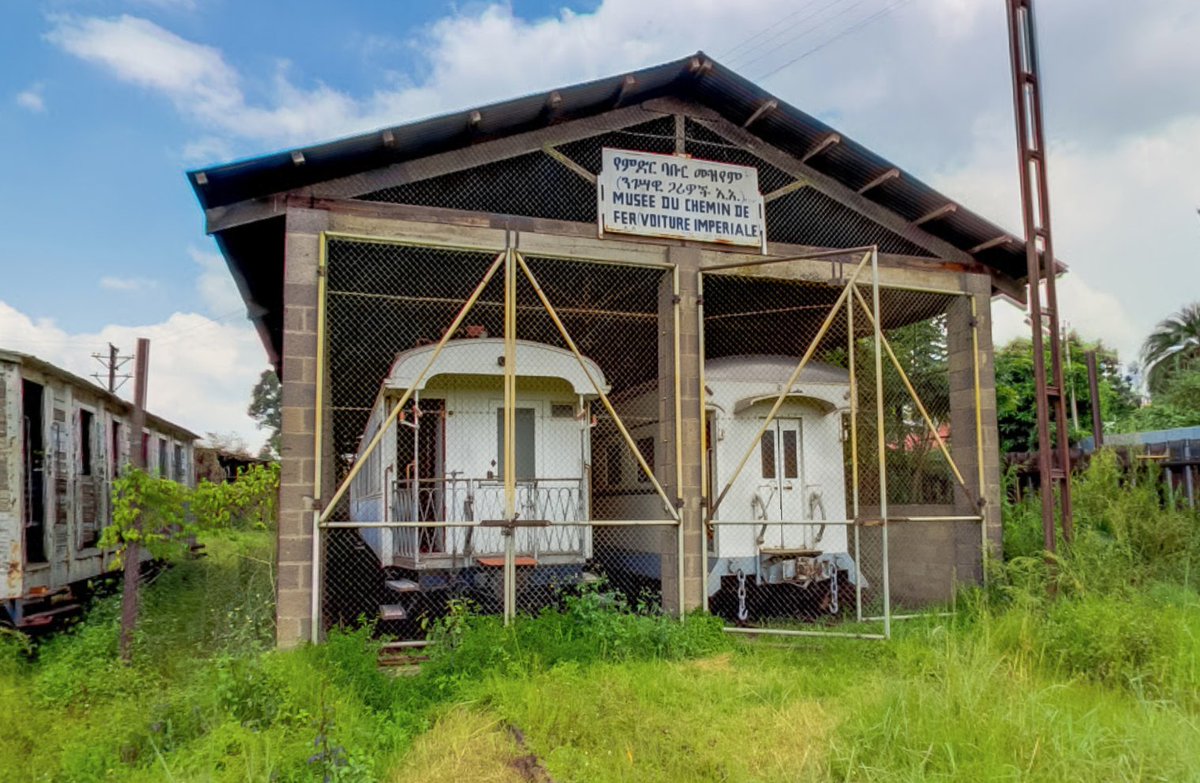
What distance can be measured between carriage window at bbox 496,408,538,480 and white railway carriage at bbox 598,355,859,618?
2051mm

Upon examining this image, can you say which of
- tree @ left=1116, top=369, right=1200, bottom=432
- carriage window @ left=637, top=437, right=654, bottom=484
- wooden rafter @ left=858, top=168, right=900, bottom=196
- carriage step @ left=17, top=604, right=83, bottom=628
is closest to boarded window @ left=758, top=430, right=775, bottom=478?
carriage window @ left=637, top=437, right=654, bottom=484

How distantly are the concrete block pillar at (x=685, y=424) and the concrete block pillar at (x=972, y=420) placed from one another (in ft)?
12.2

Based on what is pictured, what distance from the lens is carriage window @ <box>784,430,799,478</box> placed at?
11.6 metres

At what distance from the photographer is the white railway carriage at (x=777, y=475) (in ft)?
36.1

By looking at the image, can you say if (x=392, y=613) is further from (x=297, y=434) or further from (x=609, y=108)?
(x=609, y=108)

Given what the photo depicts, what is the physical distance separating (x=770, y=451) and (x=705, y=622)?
3.46 m

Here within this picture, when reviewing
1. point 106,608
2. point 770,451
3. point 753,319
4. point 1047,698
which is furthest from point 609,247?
point 106,608

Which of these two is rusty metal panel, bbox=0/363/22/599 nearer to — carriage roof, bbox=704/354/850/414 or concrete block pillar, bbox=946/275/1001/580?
carriage roof, bbox=704/354/850/414

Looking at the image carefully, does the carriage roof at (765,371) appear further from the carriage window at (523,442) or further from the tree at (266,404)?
the tree at (266,404)

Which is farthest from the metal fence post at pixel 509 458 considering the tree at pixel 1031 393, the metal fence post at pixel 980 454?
the tree at pixel 1031 393

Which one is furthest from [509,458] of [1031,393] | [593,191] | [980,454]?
[1031,393]

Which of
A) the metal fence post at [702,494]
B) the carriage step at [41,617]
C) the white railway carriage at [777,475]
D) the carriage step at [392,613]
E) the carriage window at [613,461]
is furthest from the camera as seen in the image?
the carriage window at [613,461]

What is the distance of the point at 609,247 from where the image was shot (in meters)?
9.41

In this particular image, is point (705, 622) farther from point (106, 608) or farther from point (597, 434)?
point (106, 608)
